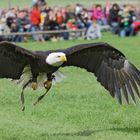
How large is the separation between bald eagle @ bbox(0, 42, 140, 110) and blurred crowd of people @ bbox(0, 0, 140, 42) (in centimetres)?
1753

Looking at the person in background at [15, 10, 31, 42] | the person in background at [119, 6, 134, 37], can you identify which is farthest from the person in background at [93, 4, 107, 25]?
the person in background at [15, 10, 31, 42]

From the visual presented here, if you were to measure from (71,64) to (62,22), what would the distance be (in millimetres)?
20121

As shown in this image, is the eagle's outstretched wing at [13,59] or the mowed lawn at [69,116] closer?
the eagle's outstretched wing at [13,59]

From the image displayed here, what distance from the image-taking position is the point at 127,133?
9914 millimetres

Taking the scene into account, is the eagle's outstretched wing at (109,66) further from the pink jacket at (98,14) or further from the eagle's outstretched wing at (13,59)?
the pink jacket at (98,14)

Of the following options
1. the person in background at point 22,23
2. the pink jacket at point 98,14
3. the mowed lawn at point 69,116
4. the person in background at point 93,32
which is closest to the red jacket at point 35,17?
the person in background at point 22,23

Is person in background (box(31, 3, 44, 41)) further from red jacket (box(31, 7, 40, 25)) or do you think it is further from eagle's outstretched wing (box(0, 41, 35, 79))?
eagle's outstretched wing (box(0, 41, 35, 79))

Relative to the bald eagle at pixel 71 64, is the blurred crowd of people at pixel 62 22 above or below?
below

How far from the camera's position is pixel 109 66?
35.2 feet

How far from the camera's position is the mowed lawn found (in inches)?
388

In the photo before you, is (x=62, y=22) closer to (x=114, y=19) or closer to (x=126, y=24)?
(x=126, y=24)

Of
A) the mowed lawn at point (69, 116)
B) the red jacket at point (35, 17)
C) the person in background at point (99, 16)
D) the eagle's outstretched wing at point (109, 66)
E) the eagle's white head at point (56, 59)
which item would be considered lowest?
the person in background at point (99, 16)

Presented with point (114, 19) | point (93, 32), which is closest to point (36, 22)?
point (93, 32)

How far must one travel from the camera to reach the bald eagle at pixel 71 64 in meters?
9.79
